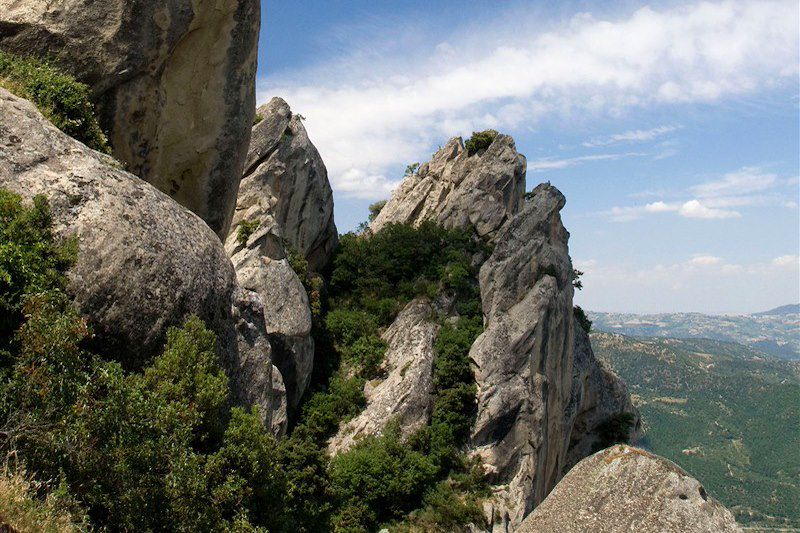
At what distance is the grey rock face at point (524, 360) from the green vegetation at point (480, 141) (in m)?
8.30

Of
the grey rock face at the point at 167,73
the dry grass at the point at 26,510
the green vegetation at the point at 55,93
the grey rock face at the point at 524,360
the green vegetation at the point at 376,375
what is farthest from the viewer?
the grey rock face at the point at 524,360

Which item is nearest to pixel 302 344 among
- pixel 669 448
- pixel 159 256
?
pixel 159 256

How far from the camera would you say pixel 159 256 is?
48.0 feet

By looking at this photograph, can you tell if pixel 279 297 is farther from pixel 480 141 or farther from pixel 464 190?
pixel 480 141

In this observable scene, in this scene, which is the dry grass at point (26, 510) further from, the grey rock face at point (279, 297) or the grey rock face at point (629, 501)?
the grey rock face at point (279, 297)

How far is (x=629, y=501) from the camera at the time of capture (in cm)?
1158

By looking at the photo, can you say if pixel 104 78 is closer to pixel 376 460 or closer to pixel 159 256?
pixel 159 256

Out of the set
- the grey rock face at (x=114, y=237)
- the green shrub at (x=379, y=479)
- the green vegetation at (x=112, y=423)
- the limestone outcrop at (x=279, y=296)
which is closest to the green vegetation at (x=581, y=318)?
the green shrub at (x=379, y=479)

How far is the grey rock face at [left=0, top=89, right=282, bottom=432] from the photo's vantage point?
13.5 m

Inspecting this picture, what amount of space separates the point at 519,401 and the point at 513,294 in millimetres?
6755

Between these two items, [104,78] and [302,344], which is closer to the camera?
[104,78]

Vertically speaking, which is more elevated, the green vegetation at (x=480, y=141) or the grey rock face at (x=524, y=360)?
the green vegetation at (x=480, y=141)

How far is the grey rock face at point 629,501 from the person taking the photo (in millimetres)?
11102

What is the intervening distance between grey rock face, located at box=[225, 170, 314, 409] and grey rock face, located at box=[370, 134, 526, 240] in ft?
51.8
